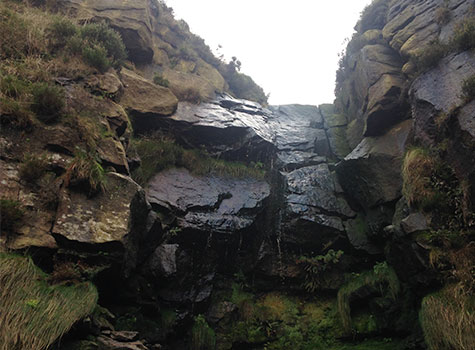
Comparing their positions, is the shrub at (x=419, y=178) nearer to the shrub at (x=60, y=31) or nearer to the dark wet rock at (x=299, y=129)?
the dark wet rock at (x=299, y=129)

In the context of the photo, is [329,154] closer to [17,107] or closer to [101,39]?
[101,39]

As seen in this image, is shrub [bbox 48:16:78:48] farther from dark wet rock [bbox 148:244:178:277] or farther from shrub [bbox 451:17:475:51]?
shrub [bbox 451:17:475:51]

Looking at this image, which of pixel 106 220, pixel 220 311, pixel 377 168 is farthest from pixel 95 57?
pixel 377 168

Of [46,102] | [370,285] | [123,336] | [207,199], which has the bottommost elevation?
[123,336]

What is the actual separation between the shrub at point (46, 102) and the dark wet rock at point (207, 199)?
10.6 ft

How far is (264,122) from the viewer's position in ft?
46.6

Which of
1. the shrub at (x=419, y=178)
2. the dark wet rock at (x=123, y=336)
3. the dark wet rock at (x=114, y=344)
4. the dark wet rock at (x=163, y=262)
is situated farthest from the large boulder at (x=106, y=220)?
the shrub at (x=419, y=178)

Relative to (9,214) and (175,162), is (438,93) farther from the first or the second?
(9,214)

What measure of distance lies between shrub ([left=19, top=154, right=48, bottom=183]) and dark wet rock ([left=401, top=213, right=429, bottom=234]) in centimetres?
789

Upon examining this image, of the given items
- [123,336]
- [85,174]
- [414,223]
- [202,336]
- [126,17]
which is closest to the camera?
[123,336]

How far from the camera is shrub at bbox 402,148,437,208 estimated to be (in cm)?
660

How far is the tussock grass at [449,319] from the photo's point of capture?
445cm

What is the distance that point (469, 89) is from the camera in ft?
21.4

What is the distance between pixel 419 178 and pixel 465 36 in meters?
4.27
